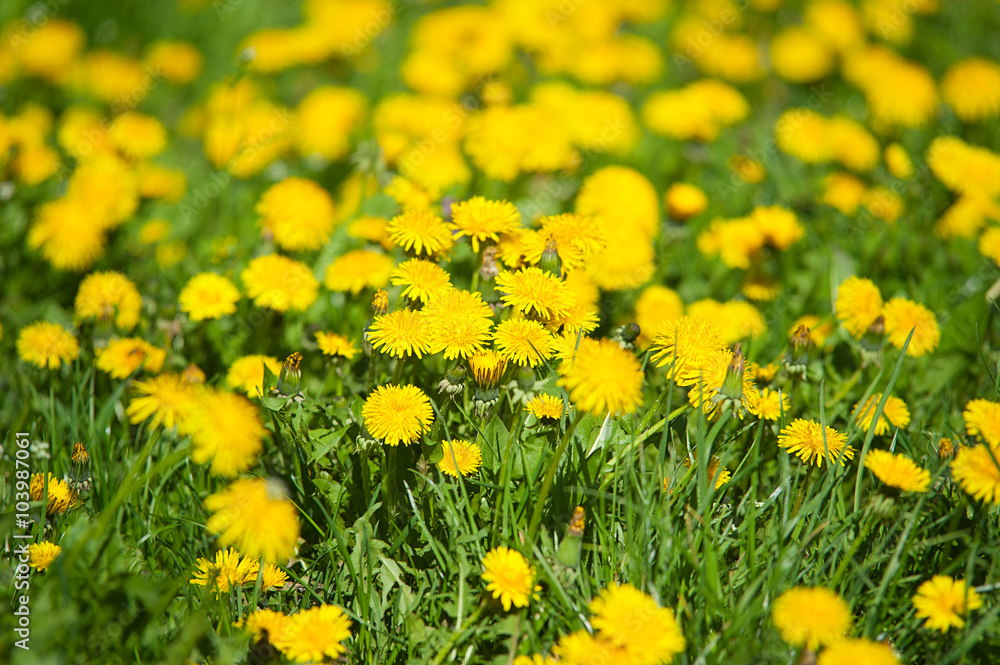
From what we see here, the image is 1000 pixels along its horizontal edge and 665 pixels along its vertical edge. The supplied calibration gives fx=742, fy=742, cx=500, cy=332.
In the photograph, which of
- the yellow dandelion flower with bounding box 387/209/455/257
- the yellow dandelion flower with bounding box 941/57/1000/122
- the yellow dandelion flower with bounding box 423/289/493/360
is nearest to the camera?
the yellow dandelion flower with bounding box 423/289/493/360

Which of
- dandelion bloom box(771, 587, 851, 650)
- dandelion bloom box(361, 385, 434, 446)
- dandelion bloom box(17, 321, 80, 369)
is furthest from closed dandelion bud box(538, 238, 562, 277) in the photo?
dandelion bloom box(17, 321, 80, 369)

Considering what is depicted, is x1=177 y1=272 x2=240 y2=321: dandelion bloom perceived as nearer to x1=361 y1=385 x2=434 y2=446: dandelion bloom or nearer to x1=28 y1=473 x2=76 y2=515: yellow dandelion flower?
x1=28 y1=473 x2=76 y2=515: yellow dandelion flower

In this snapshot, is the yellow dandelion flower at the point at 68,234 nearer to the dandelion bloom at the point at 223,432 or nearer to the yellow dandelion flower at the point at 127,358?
the yellow dandelion flower at the point at 127,358

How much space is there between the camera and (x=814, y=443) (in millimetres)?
1854

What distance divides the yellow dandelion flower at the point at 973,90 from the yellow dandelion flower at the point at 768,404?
262cm

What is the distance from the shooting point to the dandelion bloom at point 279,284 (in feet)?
7.72

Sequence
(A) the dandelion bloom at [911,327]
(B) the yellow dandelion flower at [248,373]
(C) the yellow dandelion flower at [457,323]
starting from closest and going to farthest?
(C) the yellow dandelion flower at [457,323] → (B) the yellow dandelion flower at [248,373] → (A) the dandelion bloom at [911,327]

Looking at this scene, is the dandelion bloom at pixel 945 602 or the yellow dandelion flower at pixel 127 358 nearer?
the dandelion bloom at pixel 945 602

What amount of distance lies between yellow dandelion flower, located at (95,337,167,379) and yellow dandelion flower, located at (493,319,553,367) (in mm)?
1164

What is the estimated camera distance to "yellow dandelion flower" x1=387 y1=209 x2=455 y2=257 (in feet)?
6.64

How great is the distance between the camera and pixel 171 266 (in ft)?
9.50

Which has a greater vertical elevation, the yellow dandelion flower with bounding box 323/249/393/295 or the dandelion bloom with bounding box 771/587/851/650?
the yellow dandelion flower with bounding box 323/249/393/295

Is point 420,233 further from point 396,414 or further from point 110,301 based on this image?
point 110,301

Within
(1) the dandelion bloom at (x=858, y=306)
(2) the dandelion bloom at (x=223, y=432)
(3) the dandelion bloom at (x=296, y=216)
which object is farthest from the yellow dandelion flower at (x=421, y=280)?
(1) the dandelion bloom at (x=858, y=306)
